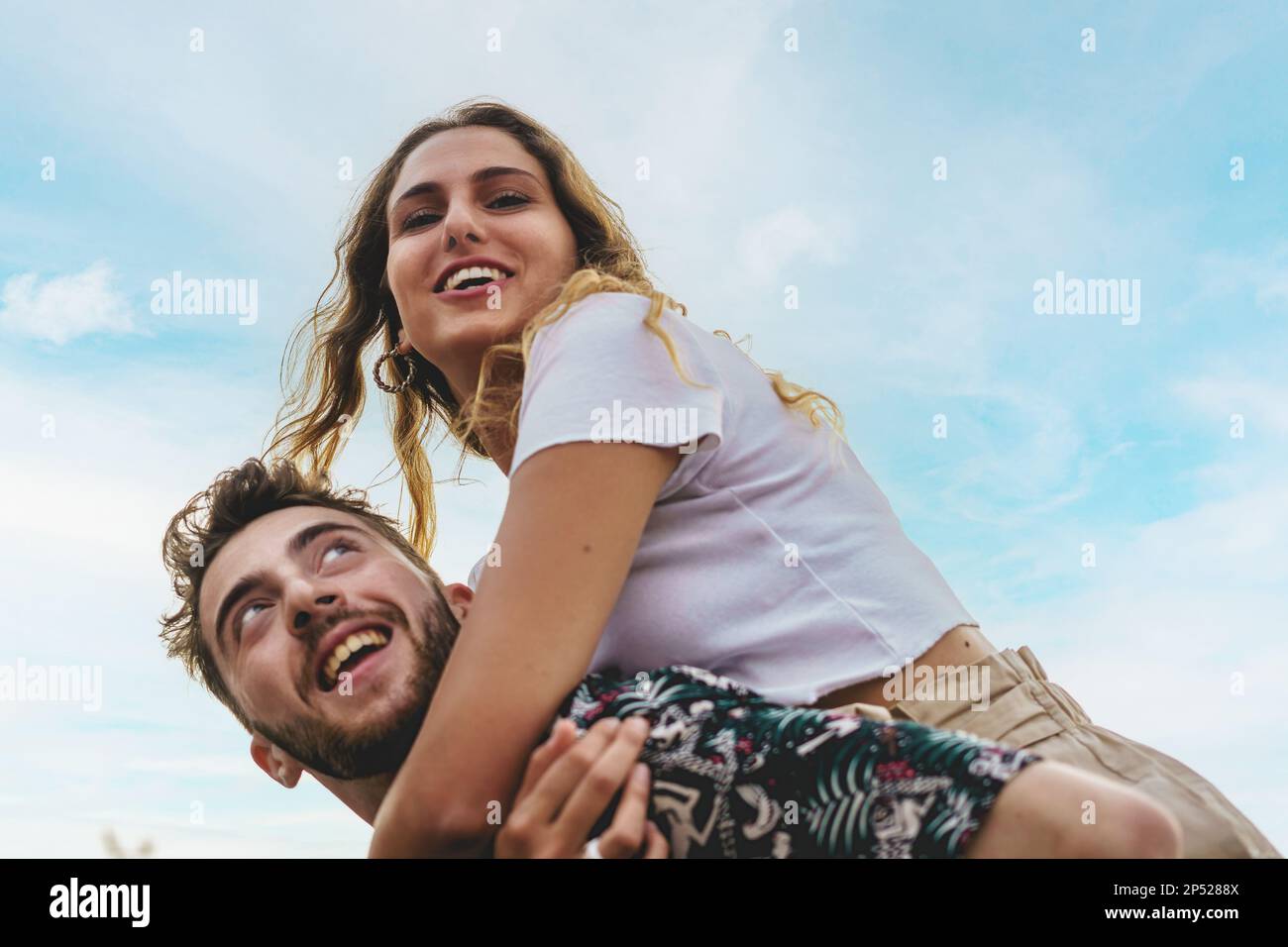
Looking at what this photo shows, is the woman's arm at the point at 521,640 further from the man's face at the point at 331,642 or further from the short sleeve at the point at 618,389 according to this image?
the man's face at the point at 331,642

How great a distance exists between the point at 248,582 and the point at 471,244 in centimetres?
127

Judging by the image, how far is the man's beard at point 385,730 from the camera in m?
2.79

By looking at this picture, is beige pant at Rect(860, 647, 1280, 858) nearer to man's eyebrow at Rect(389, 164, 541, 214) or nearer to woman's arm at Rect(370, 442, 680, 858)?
woman's arm at Rect(370, 442, 680, 858)

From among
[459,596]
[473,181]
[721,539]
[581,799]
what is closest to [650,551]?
[721,539]

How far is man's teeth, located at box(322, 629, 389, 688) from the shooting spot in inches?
113

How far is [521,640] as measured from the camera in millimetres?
1896

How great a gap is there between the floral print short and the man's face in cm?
104

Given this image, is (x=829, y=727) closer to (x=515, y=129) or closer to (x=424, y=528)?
(x=515, y=129)

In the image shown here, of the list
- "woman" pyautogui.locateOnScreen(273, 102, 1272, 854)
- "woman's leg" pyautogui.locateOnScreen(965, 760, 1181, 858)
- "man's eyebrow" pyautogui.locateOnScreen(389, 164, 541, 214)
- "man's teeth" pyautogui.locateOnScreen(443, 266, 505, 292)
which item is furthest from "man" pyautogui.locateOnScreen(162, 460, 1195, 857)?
"man's eyebrow" pyautogui.locateOnScreen(389, 164, 541, 214)

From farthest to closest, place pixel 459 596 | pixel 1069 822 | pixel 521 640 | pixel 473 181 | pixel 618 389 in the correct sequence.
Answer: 1. pixel 459 596
2. pixel 473 181
3. pixel 618 389
4. pixel 521 640
5. pixel 1069 822

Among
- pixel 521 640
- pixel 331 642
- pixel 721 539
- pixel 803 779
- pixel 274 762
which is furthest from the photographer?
pixel 274 762

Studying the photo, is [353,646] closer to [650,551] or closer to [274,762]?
[274,762]

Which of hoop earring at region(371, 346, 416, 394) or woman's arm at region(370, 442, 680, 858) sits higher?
hoop earring at region(371, 346, 416, 394)
